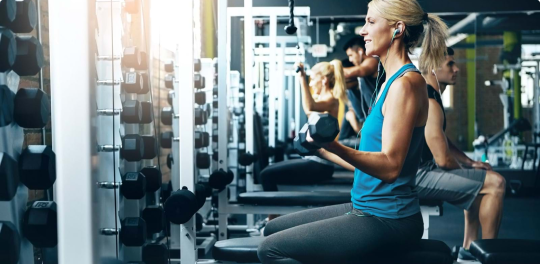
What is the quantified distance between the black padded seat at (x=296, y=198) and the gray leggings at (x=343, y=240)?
142 cm

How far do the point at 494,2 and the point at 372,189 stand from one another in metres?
5.75

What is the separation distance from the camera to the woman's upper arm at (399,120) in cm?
160

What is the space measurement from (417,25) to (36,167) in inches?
48.7

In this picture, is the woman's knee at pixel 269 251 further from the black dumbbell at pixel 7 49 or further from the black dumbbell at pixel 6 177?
the black dumbbell at pixel 7 49

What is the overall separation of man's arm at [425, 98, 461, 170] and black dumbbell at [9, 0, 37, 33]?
1.92 m

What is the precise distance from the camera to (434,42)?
199 centimetres

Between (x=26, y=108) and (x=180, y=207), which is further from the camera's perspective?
(x=180, y=207)

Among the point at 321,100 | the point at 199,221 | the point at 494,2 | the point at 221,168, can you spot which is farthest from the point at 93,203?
the point at 494,2

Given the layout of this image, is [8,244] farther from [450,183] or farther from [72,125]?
[450,183]

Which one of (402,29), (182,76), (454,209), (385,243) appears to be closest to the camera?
(385,243)

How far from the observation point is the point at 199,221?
3.81 metres

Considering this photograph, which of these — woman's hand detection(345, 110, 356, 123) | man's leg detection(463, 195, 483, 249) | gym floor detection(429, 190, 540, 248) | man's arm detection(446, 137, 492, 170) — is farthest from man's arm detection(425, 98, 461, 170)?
woman's hand detection(345, 110, 356, 123)

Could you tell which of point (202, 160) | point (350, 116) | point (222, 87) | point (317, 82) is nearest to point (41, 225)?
point (222, 87)

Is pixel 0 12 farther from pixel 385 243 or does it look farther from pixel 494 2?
pixel 494 2
